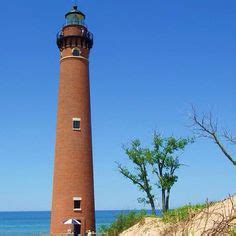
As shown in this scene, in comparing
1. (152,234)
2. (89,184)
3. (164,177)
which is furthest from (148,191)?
(152,234)

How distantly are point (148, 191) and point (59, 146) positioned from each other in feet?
29.0

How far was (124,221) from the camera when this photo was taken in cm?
2780

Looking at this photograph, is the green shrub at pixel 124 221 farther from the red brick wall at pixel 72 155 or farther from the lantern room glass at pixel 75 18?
the lantern room glass at pixel 75 18

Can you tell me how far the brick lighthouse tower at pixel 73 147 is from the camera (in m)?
39.1

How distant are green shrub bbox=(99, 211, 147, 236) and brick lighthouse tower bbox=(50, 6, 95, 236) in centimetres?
1040

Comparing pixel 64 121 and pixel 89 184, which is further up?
pixel 64 121

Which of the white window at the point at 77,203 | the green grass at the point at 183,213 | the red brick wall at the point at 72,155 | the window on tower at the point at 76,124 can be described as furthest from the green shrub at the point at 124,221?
the window on tower at the point at 76,124

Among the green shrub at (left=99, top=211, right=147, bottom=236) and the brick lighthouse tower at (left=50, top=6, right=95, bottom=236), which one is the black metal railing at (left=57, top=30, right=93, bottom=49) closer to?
the brick lighthouse tower at (left=50, top=6, right=95, bottom=236)

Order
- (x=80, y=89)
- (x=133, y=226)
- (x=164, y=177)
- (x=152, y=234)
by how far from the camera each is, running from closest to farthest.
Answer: (x=152, y=234) < (x=133, y=226) < (x=164, y=177) < (x=80, y=89)

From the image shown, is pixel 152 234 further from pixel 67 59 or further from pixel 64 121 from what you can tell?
pixel 67 59

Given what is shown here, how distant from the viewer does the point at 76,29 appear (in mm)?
43031

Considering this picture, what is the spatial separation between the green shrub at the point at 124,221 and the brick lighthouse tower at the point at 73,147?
10.4 meters

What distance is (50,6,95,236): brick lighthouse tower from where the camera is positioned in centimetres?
3909

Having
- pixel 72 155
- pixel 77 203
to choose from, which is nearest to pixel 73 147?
pixel 72 155
